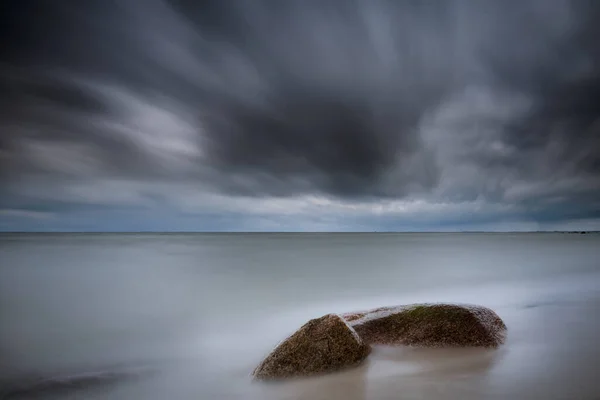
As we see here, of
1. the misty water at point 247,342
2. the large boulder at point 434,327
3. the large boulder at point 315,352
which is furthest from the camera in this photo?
the large boulder at point 434,327

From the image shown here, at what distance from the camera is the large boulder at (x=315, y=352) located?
5578 mm

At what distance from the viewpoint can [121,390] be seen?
5672mm

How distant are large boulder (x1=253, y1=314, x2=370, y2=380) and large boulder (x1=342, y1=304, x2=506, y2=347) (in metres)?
1.19

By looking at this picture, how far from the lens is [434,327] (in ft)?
22.9

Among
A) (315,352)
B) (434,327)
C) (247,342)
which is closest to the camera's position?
(315,352)

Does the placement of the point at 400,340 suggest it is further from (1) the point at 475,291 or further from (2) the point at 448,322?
(1) the point at 475,291

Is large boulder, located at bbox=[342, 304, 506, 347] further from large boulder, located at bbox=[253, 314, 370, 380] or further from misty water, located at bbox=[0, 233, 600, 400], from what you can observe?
large boulder, located at bbox=[253, 314, 370, 380]

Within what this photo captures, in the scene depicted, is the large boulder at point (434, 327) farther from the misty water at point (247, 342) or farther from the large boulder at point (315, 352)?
the large boulder at point (315, 352)

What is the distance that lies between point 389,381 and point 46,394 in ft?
19.3

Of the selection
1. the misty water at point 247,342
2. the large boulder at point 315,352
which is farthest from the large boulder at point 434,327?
the large boulder at point 315,352

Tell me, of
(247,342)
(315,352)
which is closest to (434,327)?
(315,352)

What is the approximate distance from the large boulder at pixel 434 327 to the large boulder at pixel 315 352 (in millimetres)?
1194

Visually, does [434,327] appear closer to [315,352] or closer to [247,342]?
[315,352]

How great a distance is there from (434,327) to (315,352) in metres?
2.91
